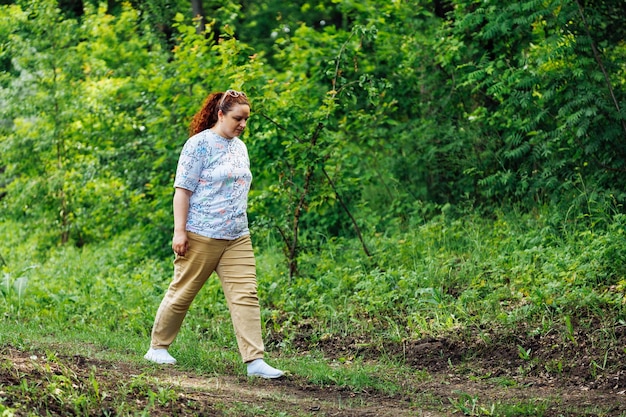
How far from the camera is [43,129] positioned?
1335 centimetres

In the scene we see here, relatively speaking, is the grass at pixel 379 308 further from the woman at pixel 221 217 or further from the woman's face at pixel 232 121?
the woman's face at pixel 232 121

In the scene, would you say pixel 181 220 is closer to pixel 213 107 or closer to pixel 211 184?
pixel 211 184

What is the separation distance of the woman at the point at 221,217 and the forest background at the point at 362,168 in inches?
51.1

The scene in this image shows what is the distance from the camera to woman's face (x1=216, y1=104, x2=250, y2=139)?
6.12 meters

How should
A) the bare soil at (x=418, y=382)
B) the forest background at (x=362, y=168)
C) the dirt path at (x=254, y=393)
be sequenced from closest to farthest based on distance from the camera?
the dirt path at (x=254, y=393) < the bare soil at (x=418, y=382) < the forest background at (x=362, y=168)

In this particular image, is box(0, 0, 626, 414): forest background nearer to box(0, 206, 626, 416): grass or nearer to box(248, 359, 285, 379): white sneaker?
box(0, 206, 626, 416): grass

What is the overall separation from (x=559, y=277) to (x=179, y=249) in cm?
344

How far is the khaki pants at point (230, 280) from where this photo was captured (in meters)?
6.13

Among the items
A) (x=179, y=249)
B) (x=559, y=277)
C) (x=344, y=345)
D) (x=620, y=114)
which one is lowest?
(x=344, y=345)

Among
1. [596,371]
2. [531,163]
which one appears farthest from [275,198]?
[596,371]

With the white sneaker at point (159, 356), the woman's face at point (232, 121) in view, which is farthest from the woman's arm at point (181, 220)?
the white sneaker at point (159, 356)

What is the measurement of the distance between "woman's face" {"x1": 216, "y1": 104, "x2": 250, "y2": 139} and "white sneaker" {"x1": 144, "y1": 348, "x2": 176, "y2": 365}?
1.72 m

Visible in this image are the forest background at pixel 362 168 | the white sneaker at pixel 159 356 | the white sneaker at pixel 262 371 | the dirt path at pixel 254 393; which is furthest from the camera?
the forest background at pixel 362 168

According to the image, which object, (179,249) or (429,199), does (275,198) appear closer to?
(429,199)
